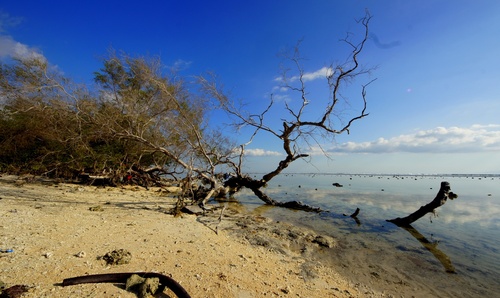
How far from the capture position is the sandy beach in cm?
358

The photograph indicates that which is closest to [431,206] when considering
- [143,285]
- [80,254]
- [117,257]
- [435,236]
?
[435,236]

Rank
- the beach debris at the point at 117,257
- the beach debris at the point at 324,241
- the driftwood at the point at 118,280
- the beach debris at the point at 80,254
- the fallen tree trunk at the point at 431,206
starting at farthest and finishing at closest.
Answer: the fallen tree trunk at the point at 431,206 → the beach debris at the point at 324,241 → the beach debris at the point at 80,254 → the beach debris at the point at 117,257 → the driftwood at the point at 118,280

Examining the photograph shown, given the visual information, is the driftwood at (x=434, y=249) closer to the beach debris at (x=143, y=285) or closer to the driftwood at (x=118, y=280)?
the driftwood at (x=118, y=280)

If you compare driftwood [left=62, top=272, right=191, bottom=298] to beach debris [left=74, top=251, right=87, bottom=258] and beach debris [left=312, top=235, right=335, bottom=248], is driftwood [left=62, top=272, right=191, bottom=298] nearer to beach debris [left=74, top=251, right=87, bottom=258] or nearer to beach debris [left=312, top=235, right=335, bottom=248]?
beach debris [left=74, top=251, right=87, bottom=258]

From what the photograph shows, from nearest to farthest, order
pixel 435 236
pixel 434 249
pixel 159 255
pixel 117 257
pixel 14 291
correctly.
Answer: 1. pixel 14 291
2. pixel 117 257
3. pixel 159 255
4. pixel 434 249
5. pixel 435 236

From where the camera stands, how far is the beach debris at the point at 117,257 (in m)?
4.02

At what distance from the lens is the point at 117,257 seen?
13.5 feet

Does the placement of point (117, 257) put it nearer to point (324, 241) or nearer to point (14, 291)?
point (14, 291)

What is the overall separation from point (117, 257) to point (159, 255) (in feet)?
2.45

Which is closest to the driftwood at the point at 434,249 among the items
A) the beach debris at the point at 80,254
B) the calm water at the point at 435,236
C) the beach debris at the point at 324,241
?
the calm water at the point at 435,236

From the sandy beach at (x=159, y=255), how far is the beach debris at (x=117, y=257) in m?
0.07

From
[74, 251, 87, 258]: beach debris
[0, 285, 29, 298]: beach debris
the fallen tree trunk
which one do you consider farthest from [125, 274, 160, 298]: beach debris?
the fallen tree trunk

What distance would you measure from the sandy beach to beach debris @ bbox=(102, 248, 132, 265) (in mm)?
69

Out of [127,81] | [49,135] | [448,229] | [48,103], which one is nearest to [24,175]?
[49,135]
